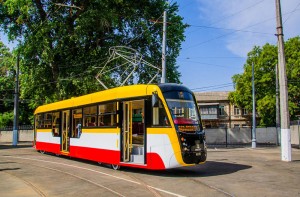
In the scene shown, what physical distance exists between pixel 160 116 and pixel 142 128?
1.13m

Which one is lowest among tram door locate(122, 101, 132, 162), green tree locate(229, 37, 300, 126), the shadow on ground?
the shadow on ground

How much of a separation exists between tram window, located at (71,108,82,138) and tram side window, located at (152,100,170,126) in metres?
6.04

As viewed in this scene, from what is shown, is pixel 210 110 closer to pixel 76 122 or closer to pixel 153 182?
pixel 76 122

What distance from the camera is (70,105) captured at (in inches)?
739

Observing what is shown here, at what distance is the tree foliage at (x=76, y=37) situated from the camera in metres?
27.4

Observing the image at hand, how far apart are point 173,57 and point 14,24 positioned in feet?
45.2

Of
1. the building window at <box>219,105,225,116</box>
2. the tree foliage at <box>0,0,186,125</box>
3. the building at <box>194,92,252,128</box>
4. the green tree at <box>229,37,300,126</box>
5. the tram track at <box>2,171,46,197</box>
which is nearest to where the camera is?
the tram track at <box>2,171,46,197</box>

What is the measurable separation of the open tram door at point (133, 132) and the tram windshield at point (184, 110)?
47.2 inches

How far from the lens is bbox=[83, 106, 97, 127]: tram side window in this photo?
16.0 meters

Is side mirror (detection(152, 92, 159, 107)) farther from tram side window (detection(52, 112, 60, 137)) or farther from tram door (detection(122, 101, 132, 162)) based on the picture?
tram side window (detection(52, 112, 60, 137))

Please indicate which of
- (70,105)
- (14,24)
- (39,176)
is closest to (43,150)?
(70,105)

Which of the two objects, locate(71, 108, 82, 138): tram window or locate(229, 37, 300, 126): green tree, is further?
locate(229, 37, 300, 126): green tree

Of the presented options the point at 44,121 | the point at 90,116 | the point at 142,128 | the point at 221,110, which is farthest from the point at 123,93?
the point at 221,110

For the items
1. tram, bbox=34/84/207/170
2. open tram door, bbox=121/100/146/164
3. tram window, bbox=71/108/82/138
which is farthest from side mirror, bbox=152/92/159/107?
tram window, bbox=71/108/82/138
